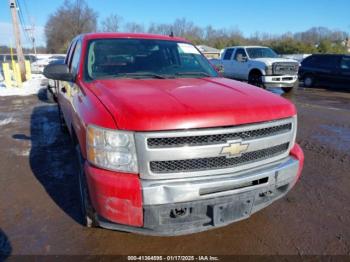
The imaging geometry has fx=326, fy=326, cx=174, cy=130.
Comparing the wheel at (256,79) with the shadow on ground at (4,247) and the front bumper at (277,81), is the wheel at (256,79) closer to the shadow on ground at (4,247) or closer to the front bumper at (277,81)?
the front bumper at (277,81)

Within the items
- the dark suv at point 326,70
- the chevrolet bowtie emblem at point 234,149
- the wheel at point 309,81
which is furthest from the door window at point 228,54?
the chevrolet bowtie emblem at point 234,149

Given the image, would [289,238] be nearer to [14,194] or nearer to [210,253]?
[210,253]

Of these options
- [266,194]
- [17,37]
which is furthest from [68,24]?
[266,194]

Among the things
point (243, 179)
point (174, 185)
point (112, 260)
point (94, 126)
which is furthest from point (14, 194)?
point (243, 179)

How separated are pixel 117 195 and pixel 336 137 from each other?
580 centimetres

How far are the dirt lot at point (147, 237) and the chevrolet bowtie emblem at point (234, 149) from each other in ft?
3.13

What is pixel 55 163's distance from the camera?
5.03 metres

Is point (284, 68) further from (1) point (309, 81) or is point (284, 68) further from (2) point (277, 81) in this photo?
(1) point (309, 81)

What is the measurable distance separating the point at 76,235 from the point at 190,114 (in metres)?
1.70

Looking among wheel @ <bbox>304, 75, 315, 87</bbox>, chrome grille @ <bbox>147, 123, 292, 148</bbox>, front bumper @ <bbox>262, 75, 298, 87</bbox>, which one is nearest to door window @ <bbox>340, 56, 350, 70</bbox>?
wheel @ <bbox>304, 75, 315, 87</bbox>

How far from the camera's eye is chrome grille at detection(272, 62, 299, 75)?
13.5m

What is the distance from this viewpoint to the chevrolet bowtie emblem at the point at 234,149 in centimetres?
253

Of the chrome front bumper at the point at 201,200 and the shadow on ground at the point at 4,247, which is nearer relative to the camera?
the chrome front bumper at the point at 201,200

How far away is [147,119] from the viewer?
7.68ft
